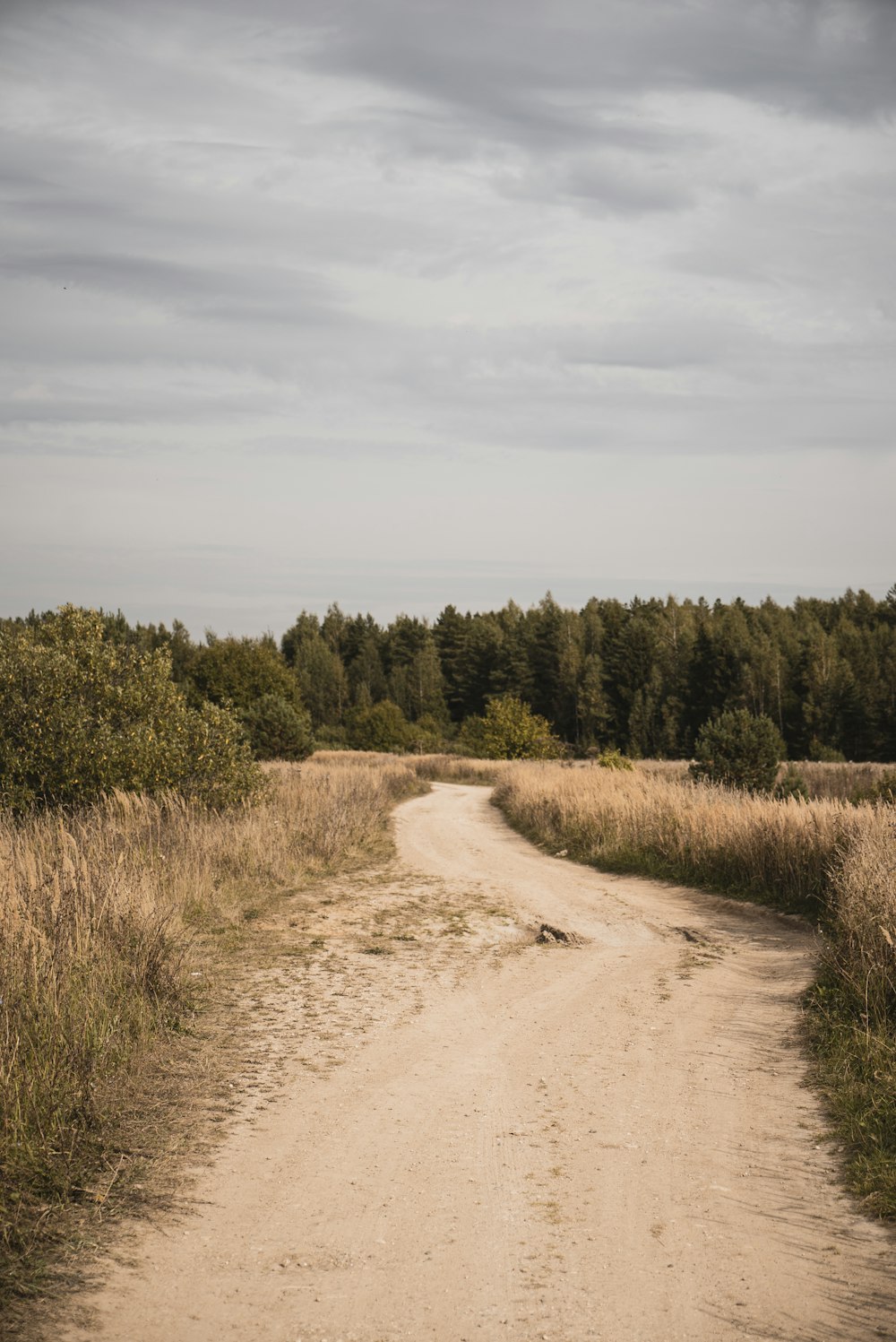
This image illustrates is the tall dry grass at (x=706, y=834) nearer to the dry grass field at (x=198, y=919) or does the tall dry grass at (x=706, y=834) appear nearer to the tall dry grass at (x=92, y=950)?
the dry grass field at (x=198, y=919)

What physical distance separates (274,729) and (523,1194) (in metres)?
33.0

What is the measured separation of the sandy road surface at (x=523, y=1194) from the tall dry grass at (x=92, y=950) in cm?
72

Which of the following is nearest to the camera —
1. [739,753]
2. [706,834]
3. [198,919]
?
[198,919]

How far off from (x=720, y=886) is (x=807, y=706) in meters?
57.1

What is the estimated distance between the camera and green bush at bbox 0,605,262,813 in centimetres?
1484

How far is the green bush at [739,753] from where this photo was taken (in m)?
22.2

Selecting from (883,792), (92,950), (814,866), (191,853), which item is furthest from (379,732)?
(92,950)

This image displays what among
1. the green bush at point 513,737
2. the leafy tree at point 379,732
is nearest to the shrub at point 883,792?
the green bush at point 513,737

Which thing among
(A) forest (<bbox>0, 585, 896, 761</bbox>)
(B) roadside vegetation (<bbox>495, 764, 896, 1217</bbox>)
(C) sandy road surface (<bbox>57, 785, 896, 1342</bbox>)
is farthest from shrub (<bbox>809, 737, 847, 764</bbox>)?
(C) sandy road surface (<bbox>57, 785, 896, 1342</bbox>)

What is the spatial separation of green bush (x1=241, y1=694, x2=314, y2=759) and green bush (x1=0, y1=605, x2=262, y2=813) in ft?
61.4

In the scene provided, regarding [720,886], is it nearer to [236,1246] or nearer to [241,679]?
[236,1246]

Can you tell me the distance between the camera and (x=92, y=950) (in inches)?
280

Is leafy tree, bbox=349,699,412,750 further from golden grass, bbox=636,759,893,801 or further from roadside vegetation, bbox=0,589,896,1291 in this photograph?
golden grass, bbox=636,759,893,801

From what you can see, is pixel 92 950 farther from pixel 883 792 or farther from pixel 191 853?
pixel 883 792
